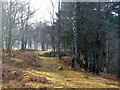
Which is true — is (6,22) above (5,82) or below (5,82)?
above

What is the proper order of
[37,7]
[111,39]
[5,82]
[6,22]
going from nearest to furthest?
[5,82], [111,39], [6,22], [37,7]

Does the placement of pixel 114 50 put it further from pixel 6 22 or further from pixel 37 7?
pixel 37 7

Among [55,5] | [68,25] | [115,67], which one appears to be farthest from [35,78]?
[55,5]

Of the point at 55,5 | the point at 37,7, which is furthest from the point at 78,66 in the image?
the point at 37,7

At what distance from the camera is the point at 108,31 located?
51.8 feet

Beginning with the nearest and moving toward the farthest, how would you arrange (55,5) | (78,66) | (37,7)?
(78,66)
(55,5)
(37,7)

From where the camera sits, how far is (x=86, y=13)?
15.6 m

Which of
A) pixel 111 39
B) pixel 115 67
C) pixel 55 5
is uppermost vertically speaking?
pixel 55 5

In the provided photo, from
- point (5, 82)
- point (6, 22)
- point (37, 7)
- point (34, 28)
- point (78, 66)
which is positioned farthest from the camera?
point (34, 28)

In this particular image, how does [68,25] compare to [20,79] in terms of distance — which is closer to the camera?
[20,79]

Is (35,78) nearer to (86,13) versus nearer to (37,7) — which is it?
(86,13)

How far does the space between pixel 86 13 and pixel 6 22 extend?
407 inches

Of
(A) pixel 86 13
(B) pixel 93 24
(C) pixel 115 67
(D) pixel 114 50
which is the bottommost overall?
(C) pixel 115 67

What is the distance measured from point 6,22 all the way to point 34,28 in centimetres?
2641
